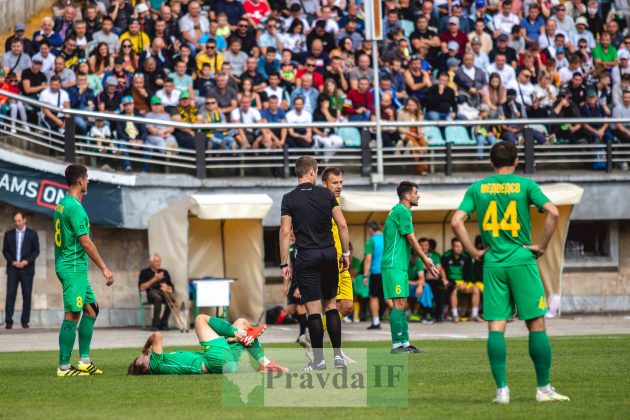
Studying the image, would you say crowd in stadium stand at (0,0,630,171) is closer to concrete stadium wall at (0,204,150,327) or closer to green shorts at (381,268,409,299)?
concrete stadium wall at (0,204,150,327)

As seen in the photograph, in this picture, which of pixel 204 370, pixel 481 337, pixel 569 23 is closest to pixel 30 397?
pixel 204 370

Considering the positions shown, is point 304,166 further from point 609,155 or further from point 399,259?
point 609,155

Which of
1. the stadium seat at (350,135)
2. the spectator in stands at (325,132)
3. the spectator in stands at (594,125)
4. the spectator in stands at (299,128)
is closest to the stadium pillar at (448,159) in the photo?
the stadium seat at (350,135)

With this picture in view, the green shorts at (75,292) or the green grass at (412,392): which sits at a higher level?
the green shorts at (75,292)

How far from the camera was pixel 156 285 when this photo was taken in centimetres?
2223

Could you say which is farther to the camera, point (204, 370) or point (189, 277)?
point (189, 277)

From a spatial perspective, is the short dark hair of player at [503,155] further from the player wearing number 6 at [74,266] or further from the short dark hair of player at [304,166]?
the player wearing number 6 at [74,266]

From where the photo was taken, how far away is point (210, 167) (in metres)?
23.7

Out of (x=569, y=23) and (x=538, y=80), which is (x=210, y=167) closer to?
(x=538, y=80)

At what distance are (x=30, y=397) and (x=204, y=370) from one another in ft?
6.44

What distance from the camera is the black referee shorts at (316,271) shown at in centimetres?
1188

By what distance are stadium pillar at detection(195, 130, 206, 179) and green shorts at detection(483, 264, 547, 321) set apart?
14697 mm

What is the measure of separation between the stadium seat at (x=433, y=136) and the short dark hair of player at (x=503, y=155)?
15655 millimetres

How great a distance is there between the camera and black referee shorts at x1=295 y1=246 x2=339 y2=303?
11883 millimetres
